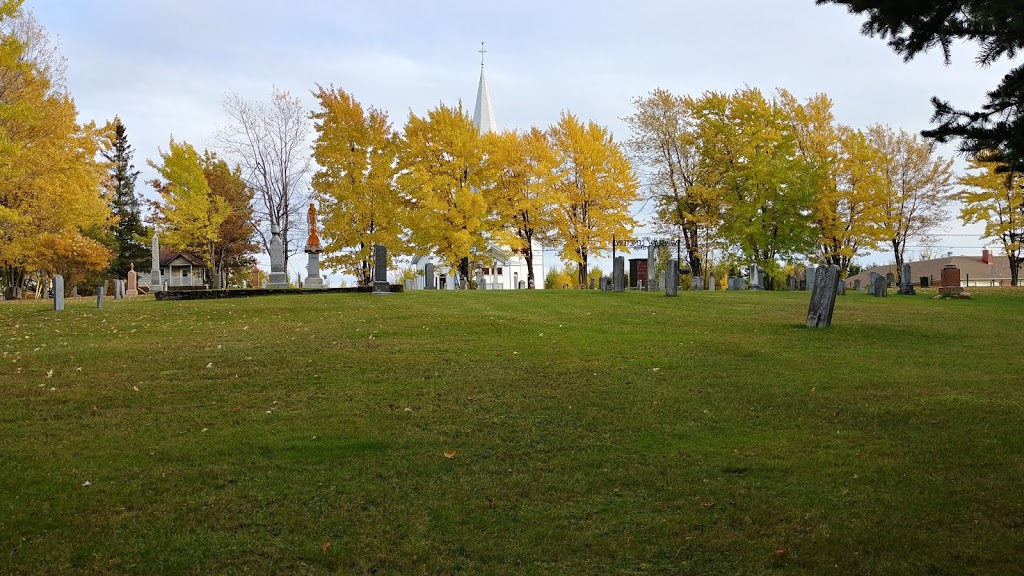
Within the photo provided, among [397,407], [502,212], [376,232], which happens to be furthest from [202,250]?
[397,407]

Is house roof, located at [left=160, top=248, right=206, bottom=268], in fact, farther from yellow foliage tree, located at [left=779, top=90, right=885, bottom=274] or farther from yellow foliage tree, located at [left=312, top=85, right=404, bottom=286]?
yellow foliage tree, located at [left=779, top=90, right=885, bottom=274]

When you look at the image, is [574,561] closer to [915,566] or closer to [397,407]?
[915,566]

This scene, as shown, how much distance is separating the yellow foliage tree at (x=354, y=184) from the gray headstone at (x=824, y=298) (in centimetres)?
2178

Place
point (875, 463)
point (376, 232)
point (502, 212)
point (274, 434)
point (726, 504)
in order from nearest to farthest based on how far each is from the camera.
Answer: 1. point (726, 504)
2. point (875, 463)
3. point (274, 434)
4. point (376, 232)
5. point (502, 212)

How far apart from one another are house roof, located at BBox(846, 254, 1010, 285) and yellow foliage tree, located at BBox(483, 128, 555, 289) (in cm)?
3877

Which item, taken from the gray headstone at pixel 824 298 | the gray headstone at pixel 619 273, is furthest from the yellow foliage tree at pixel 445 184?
the gray headstone at pixel 824 298

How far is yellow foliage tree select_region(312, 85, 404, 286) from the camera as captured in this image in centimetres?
3209

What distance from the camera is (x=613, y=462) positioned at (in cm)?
543

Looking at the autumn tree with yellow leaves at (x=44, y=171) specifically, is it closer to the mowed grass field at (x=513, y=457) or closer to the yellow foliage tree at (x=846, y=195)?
the mowed grass field at (x=513, y=457)

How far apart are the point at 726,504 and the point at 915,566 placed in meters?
1.15

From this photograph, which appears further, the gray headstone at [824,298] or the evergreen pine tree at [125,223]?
the evergreen pine tree at [125,223]

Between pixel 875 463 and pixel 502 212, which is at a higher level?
pixel 502 212

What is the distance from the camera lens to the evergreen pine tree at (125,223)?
49.2 meters

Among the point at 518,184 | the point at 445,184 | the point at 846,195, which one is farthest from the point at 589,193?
the point at 846,195
